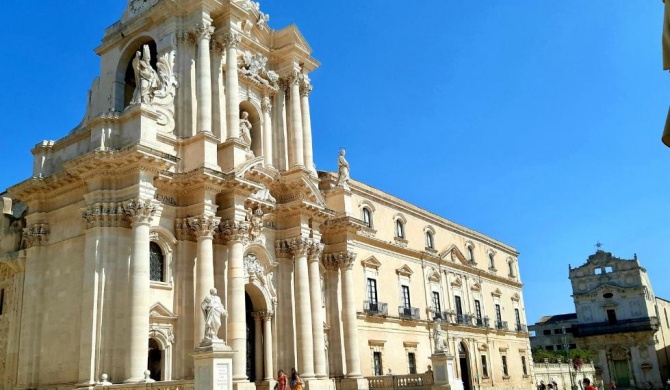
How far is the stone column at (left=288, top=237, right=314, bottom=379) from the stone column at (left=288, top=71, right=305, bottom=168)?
11.5ft

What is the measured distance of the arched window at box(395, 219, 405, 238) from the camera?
3606cm

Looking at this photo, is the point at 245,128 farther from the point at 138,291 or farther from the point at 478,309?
the point at 478,309

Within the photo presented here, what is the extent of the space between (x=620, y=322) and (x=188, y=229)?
5725 cm

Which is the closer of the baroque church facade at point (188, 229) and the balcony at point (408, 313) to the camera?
the baroque church facade at point (188, 229)

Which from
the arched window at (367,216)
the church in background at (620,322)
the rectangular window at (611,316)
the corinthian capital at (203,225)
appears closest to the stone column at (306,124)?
the arched window at (367,216)

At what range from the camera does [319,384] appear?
24.3 meters

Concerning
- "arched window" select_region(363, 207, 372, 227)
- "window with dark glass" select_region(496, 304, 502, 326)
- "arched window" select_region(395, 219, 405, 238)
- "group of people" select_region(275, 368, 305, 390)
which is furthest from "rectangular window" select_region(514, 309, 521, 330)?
"group of people" select_region(275, 368, 305, 390)

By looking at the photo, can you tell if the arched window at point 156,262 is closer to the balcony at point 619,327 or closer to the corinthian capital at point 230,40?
the corinthian capital at point 230,40

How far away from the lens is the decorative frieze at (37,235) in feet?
72.7

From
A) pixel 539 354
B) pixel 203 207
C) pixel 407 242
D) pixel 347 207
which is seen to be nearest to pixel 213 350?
pixel 203 207

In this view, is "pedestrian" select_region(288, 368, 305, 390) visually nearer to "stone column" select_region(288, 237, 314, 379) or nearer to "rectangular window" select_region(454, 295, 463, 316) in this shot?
"stone column" select_region(288, 237, 314, 379)

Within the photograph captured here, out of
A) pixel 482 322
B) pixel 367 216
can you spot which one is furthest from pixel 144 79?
pixel 482 322

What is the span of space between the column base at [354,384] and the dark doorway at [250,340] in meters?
4.49

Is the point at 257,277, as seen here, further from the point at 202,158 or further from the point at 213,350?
the point at 213,350
